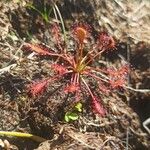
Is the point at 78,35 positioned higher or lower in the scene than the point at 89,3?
lower

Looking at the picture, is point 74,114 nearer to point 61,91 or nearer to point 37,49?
point 61,91

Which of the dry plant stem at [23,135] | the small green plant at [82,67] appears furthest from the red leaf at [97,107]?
the dry plant stem at [23,135]

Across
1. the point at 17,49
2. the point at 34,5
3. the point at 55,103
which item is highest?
the point at 34,5

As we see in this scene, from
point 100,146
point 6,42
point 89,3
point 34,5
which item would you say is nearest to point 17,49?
point 6,42

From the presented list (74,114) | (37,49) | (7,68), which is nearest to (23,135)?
(74,114)

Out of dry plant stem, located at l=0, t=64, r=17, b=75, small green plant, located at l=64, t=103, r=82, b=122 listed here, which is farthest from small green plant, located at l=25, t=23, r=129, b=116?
dry plant stem, located at l=0, t=64, r=17, b=75

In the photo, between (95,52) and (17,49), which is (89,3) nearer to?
(95,52)
